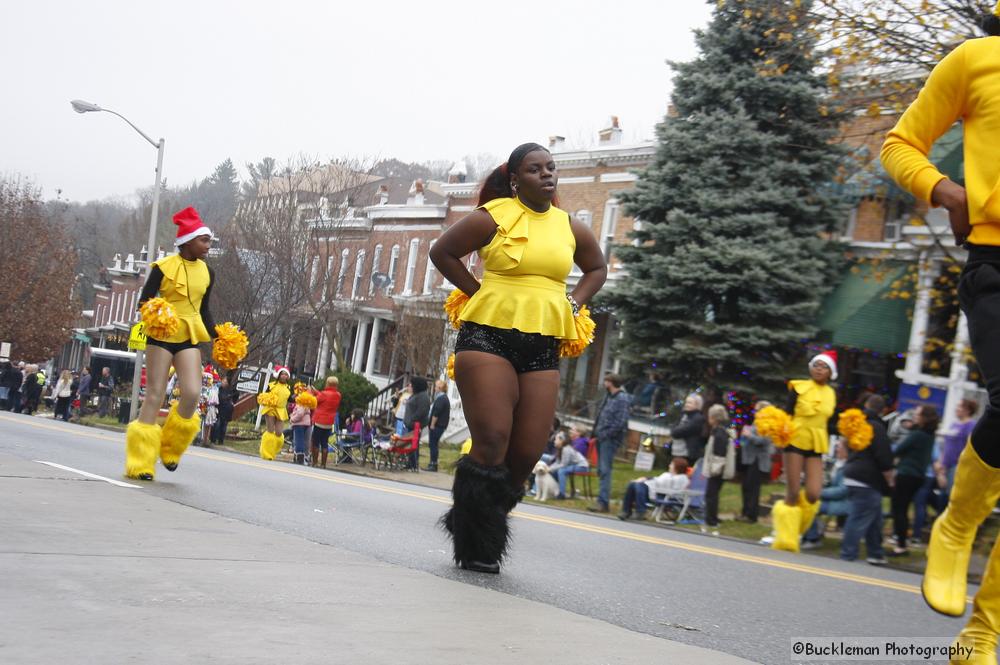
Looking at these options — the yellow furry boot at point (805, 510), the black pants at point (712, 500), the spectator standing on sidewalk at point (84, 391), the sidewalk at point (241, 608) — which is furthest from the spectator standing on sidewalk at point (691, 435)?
the spectator standing on sidewalk at point (84, 391)

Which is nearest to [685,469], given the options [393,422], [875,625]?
[875,625]

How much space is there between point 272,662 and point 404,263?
156 ft

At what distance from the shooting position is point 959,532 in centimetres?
404

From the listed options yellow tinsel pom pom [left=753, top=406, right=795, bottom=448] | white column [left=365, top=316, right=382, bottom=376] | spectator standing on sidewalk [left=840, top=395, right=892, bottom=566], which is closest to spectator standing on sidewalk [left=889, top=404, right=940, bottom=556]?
spectator standing on sidewalk [left=840, top=395, right=892, bottom=566]

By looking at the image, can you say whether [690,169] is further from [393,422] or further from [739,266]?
[393,422]

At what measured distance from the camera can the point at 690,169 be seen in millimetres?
27406

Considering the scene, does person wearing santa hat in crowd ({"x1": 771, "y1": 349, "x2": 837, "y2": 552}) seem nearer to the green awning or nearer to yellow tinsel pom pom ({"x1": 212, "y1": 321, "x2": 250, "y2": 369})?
yellow tinsel pom pom ({"x1": 212, "y1": 321, "x2": 250, "y2": 369})

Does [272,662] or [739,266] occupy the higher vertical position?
[739,266]

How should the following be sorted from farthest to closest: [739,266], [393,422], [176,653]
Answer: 1. [393,422]
2. [739,266]
3. [176,653]

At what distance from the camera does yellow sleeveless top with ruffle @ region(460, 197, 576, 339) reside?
5.85m

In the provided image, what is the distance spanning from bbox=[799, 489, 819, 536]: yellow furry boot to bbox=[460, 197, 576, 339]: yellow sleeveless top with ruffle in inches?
299

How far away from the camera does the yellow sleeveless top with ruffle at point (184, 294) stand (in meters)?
9.28

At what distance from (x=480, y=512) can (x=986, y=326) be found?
273 cm

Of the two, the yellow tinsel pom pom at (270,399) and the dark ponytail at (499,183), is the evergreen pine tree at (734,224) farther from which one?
the dark ponytail at (499,183)
